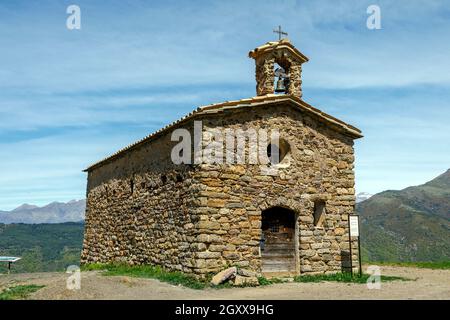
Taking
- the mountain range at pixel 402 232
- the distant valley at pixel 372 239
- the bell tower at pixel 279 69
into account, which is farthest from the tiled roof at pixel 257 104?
the mountain range at pixel 402 232

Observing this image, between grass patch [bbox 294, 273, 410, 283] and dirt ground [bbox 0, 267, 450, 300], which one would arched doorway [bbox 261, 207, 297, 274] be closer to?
grass patch [bbox 294, 273, 410, 283]

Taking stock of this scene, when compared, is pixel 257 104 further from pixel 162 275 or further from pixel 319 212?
pixel 162 275

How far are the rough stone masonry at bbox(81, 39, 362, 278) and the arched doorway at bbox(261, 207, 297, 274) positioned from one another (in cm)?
3

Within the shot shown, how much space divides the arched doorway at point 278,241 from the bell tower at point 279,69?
412cm

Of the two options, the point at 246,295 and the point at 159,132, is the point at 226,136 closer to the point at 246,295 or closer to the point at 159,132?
the point at 159,132

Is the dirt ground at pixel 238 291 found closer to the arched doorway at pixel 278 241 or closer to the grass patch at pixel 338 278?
the grass patch at pixel 338 278

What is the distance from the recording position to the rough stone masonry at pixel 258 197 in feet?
38.9

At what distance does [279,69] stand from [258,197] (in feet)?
16.0

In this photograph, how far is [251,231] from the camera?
1221 centimetres

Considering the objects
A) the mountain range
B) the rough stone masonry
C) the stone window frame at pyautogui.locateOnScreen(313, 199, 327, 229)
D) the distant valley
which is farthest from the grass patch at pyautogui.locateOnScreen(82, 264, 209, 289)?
the mountain range

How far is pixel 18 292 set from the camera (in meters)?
9.66

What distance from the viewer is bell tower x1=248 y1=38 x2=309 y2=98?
1439 cm
